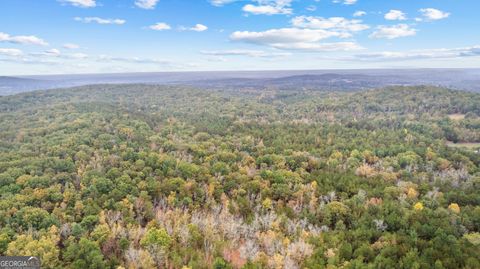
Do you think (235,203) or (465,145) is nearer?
(235,203)

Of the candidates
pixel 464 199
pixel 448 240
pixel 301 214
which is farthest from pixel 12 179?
pixel 464 199

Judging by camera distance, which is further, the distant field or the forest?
the distant field

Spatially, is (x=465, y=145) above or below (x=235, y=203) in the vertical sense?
below

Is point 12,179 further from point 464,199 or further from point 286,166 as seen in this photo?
point 464,199

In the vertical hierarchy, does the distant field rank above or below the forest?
below

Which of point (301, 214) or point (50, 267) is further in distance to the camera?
point (301, 214)

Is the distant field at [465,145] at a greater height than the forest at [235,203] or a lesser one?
lesser

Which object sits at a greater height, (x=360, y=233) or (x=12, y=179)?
(x=12, y=179)

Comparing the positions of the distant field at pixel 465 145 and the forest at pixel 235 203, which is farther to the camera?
the distant field at pixel 465 145

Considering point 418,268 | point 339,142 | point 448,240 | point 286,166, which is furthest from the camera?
point 339,142

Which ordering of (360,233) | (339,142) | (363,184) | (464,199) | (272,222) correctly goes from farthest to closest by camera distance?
(339,142)
(363,184)
(464,199)
(272,222)
(360,233)
